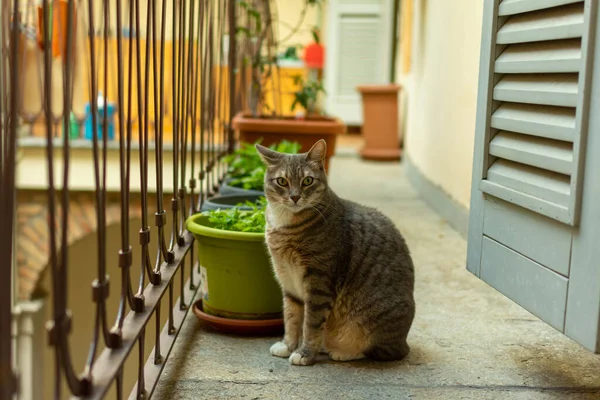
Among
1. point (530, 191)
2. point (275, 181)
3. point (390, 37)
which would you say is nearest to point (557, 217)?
point (530, 191)

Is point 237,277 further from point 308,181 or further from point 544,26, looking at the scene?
point 544,26

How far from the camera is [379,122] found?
20.5 ft

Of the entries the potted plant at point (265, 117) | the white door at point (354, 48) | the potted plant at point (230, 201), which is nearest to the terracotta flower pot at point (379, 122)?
the white door at point (354, 48)

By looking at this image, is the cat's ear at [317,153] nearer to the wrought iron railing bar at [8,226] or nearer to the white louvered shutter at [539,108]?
the white louvered shutter at [539,108]

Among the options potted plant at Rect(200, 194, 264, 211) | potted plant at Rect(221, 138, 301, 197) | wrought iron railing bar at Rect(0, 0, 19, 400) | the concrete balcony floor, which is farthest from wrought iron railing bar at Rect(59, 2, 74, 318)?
potted plant at Rect(221, 138, 301, 197)

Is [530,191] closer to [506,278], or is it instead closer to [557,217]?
[557,217]

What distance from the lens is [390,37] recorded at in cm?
758

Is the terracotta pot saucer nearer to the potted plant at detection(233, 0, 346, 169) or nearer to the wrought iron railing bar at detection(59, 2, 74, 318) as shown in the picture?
the wrought iron railing bar at detection(59, 2, 74, 318)

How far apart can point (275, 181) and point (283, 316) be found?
415mm

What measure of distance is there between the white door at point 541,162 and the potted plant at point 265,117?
152 centimetres

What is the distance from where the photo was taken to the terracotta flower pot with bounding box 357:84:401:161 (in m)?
6.20

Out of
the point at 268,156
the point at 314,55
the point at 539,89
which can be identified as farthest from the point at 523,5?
the point at 314,55

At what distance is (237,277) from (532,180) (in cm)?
88

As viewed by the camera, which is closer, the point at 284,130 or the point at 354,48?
the point at 284,130
